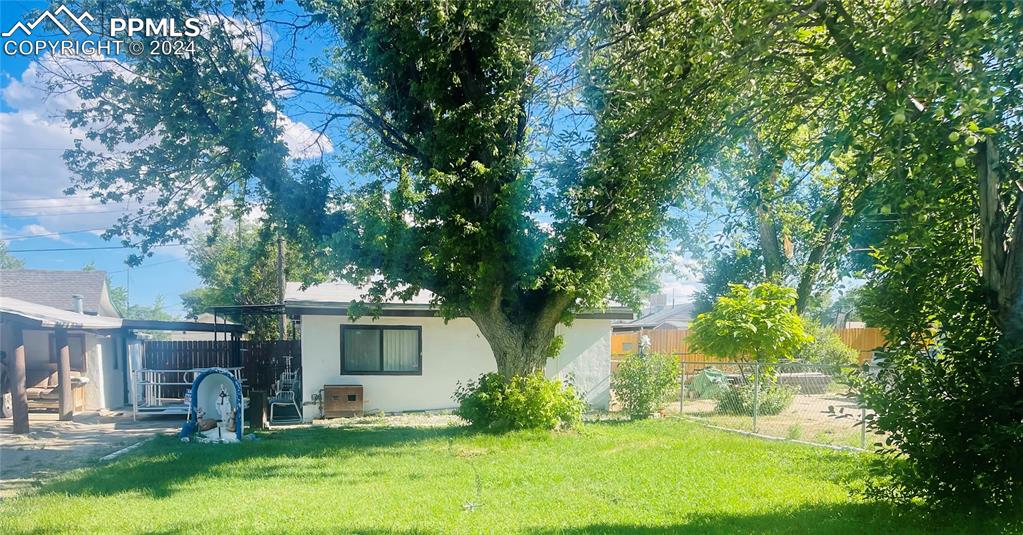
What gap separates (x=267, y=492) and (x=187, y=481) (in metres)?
1.27

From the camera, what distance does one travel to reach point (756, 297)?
523 inches

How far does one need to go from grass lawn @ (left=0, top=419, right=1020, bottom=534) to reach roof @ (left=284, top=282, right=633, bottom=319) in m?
3.65

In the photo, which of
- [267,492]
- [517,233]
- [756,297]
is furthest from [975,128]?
[756,297]

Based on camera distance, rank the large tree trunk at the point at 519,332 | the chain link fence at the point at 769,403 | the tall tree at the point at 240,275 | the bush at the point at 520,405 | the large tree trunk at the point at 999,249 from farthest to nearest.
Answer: the tall tree at the point at 240,275 < the chain link fence at the point at 769,403 < the large tree trunk at the point at 519,332 < the bush at the point at 520,405 < the large tree trunk at the point at 999,249

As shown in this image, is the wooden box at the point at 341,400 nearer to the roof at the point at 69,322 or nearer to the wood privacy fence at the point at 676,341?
the roof at the point at 69,322

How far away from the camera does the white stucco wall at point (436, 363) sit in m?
12.7

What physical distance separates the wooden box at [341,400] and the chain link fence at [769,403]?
6.90m

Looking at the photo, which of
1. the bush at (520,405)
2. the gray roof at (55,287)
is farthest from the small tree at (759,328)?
the gray roof at (55,287)

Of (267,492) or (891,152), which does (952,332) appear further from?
(267,492)

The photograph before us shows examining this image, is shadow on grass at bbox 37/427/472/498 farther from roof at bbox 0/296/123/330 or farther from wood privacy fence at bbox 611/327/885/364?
wood privacy fence at bbox 611/327/885/364

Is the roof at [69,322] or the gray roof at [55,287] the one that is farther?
the gray roof at [55,287]

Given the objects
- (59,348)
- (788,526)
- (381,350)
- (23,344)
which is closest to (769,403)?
(788,526)

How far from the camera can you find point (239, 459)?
25.7 ft

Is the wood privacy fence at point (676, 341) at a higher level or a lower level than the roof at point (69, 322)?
lower
